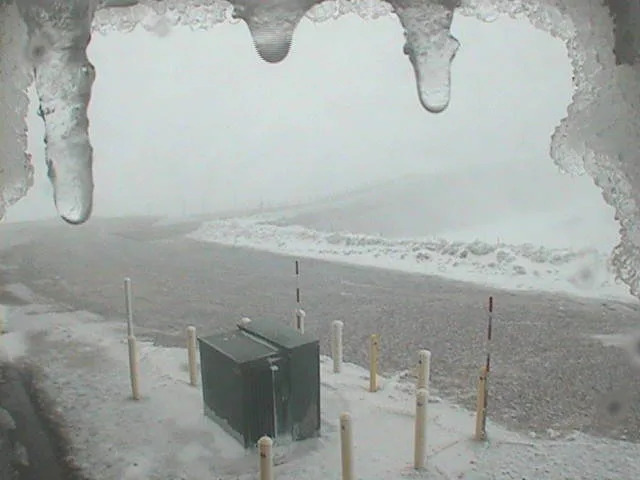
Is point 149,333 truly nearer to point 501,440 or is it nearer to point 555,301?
point 501,440

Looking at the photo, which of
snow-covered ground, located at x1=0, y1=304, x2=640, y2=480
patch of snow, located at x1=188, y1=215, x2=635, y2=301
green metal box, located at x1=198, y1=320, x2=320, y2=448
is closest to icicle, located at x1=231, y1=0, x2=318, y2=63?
green metal box, located at x1=198, y1=320, x2=320, y2=448

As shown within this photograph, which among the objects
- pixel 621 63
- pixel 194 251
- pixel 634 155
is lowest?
pixel 194 251

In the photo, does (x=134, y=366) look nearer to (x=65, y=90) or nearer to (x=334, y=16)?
(x=65, y=90)

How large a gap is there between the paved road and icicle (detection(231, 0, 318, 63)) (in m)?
4.36

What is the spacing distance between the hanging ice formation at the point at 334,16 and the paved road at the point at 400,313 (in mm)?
3739

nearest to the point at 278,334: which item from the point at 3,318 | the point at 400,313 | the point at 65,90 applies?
the point at 65,90

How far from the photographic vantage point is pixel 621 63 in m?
2.46

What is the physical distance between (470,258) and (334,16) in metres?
10.4

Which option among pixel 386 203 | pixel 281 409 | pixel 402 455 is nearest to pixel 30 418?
pixel 281 409

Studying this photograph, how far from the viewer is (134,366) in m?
6.10

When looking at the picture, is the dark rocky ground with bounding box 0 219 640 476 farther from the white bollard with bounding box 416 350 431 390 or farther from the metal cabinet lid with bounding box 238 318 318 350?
the metal cabinet lid with bounding box 238 318 318 350

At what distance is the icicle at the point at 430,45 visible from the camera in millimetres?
2859

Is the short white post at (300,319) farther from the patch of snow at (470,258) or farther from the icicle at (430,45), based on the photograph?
the patch of snow at (470,258)

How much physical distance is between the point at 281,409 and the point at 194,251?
10.9 metres
